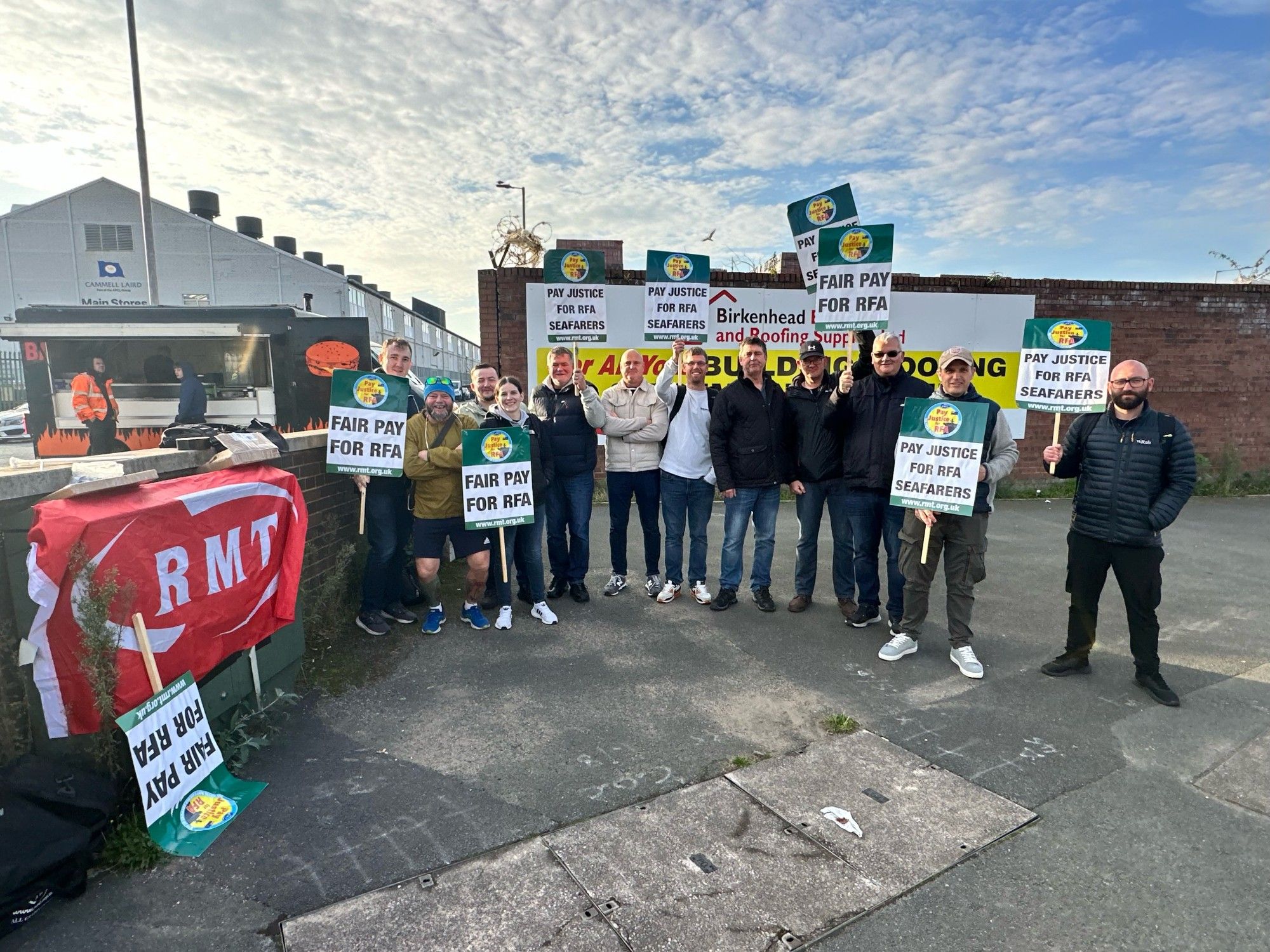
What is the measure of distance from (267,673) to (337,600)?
1.28m

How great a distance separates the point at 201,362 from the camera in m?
11.4

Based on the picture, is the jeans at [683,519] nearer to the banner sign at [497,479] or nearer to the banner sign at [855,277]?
the banner sign at [497,479]

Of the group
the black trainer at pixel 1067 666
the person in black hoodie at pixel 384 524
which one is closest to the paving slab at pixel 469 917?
the person in black hoodie at pixel 384 524

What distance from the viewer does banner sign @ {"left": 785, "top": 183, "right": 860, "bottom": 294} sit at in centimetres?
727

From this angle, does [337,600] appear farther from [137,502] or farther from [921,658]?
[921,658]

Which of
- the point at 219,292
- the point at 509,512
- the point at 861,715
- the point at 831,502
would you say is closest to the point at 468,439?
the point at 509,512

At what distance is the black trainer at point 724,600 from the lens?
564 cm

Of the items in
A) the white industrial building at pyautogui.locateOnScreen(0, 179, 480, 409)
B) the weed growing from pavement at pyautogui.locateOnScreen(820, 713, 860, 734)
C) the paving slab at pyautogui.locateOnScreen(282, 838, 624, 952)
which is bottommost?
the weed growing from pavement at pyautogui.locateOnScreen(820, 713, 860, 734)

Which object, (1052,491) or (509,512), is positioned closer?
(509,512)

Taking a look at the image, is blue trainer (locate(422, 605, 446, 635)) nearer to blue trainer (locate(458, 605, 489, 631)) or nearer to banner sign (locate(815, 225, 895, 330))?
blue trainer (locate(458, 605, 489, 631))

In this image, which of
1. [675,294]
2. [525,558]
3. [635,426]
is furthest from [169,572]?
[675,294]

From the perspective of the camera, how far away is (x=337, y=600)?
505 cm

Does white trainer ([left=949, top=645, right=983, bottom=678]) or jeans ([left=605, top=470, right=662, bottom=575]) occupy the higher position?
jeans ([left=605, top=470, right=662, bottom=575])

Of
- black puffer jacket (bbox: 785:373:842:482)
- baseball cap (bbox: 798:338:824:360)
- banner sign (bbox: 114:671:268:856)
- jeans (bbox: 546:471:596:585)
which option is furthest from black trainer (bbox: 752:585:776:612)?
banner sign (bbox: 114:671:268:856)
